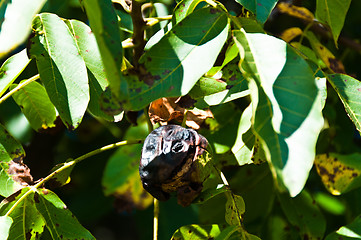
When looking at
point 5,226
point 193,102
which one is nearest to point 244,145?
point 193,102

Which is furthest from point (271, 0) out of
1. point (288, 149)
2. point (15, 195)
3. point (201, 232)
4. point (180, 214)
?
point (180, 214)

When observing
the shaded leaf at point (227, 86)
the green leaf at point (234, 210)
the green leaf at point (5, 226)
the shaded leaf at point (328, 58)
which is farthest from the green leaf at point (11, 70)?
the shaded leaf at point (328, 58)

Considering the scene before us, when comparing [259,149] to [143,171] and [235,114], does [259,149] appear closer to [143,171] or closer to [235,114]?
[143,171]

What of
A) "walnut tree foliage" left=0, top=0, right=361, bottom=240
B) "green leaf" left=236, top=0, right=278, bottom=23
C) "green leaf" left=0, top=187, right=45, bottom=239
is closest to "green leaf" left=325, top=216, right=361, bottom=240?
"walnut tree foliage" left=0, top=0, right=361, bottom=240

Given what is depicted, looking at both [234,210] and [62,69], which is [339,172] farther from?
[62,69]

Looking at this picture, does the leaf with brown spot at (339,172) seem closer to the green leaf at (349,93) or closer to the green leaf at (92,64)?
the green leaf at (349,93)

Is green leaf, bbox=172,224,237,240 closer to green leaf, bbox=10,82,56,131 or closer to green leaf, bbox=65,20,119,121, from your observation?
green leaf, bbox=65,20,119,121
